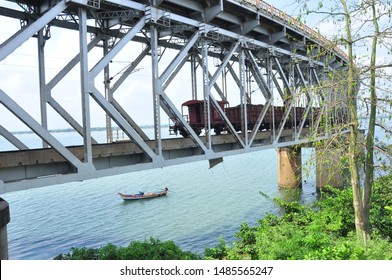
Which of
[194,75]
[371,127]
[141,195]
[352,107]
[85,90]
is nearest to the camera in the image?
[352,107]

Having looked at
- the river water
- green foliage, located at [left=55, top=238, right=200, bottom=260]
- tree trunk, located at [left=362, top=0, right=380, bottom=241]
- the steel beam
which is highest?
the steel beam

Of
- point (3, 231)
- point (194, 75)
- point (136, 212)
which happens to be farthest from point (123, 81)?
point (136, 212)

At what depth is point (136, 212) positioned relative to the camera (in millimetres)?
30000

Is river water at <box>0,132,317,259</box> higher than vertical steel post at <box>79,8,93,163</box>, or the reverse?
vertical steel post at <box>79,8,93,163</box>

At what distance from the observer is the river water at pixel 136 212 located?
22.5 m

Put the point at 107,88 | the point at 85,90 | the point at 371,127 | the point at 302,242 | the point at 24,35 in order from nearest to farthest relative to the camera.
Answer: the point at 371,127 → the point at 24,35 → the point at 302,242 → the point at 85,90 → the point at 107,88

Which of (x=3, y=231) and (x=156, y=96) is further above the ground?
(x=156, y=96)

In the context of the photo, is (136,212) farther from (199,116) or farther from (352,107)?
(352,107)

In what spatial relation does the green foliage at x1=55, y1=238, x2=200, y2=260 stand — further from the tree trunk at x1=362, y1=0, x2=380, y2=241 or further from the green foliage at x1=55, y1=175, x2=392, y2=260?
the tree trunk at x1=362, y1=0, x2=380, y2=241

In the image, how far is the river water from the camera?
73.9 feet

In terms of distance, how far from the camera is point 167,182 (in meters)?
44.1

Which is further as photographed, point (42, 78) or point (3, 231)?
point (42, 78)

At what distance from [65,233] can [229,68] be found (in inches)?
593

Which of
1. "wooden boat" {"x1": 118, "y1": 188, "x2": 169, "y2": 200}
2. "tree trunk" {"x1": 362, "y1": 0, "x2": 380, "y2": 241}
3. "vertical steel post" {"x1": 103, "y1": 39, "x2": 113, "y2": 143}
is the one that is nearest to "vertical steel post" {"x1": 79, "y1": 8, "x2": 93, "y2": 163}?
"vertical steel post" {"x1": 103, "y1": 39, "x2": 113, "y2": 143}
